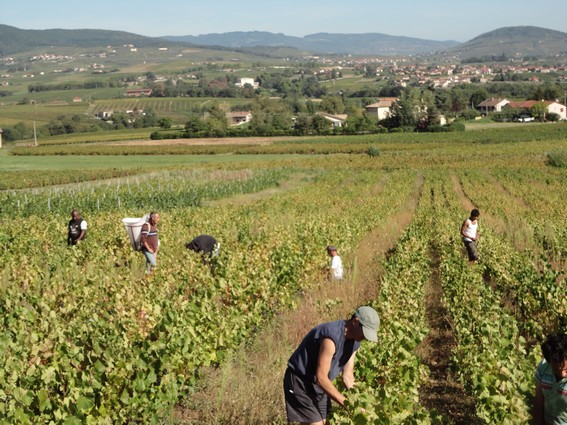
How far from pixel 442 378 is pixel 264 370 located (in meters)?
2.37

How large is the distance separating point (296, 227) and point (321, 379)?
13.9 meters

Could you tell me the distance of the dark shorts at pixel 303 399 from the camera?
6359mm

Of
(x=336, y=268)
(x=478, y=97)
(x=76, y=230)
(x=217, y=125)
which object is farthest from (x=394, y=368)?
(x=478, y=97)

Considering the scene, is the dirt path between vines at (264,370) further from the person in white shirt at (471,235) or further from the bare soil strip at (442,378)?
the person in white shirt at (471,235)

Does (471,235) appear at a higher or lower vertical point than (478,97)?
higher

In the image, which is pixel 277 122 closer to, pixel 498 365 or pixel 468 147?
pixel 468 147

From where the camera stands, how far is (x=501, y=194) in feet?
116

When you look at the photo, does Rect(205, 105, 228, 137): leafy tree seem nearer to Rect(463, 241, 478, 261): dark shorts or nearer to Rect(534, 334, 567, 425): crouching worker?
Rect(463, 241, 478, 261): dark shorts

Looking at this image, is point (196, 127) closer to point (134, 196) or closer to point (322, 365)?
point (134, 196)

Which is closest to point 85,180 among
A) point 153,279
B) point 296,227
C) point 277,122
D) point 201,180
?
point 201,180

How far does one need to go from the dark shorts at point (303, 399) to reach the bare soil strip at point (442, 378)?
1.77 metres

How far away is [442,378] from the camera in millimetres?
9711

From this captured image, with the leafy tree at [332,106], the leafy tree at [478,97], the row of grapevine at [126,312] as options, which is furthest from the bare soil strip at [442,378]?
the leafy tree at [478,97]

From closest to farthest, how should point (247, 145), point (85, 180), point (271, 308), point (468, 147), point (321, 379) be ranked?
1. point (321, 379)
2. point (271, 308)
3. point (85, 180)
4. point (468, 147)
5. point (247, 145)
